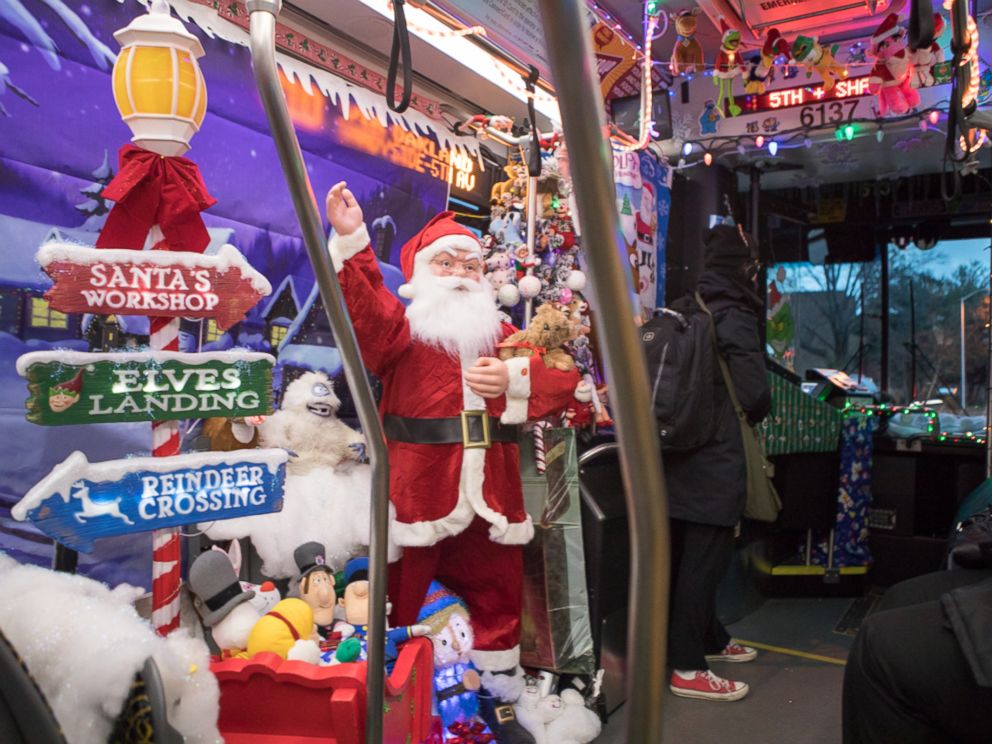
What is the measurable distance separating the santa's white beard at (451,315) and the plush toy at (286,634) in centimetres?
84

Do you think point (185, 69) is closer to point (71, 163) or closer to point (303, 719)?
point (71, 163)

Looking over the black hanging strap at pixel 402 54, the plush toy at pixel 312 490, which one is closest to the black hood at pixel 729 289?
the plush toy at pixel 312 490

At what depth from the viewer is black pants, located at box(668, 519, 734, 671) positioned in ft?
9.16

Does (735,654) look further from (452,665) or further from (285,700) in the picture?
(285,700)

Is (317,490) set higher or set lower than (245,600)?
higher

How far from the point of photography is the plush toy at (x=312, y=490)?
2006 millimetres

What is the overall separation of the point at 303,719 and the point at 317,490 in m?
0.70

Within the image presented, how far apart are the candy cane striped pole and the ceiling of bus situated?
5.20 ft

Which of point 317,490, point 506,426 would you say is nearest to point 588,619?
point 506,426

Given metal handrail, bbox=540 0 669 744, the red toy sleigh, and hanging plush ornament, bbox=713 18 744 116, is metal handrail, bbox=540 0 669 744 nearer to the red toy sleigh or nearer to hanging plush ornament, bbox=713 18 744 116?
the red toy sleigh

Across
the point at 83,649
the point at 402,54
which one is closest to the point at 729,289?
the point at 402,54

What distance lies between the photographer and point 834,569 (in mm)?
4066

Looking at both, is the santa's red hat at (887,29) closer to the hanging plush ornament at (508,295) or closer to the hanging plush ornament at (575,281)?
the hanging plush ornament at (575,281)

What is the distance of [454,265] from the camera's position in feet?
7.66
